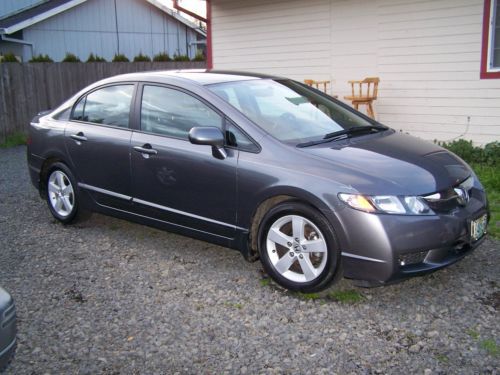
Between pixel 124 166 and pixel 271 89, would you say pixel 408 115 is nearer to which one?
pixel 271 89

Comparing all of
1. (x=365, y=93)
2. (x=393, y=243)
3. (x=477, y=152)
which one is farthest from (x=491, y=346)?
(x=365, y=93)

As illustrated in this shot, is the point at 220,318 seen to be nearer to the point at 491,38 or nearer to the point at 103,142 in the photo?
the point at 103,142

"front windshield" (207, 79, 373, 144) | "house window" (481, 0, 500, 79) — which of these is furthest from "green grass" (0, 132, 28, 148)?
"house window" (481, 0, 500, 79)

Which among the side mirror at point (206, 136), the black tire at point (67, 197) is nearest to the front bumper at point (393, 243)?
the side mirror at point (206, 136)

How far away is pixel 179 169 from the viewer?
185 inches

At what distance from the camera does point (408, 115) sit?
9.34 metres

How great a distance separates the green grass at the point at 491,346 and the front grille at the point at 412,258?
657 mm

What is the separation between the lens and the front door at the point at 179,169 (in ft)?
14.7

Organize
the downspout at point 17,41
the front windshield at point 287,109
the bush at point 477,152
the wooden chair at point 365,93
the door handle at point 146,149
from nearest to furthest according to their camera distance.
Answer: the front windshield at point 287,109
the door handle at point 146,149
the bush at point 477,152
the wooden chair at point 365,93
the downspout at point 17,41

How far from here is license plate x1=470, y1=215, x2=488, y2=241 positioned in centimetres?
406

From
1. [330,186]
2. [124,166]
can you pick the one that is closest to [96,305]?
[124,166]

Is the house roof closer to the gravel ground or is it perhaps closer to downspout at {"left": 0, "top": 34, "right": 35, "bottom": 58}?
downspout at {"left": 0, "top": 34, "right": 35, "bottom": 58}

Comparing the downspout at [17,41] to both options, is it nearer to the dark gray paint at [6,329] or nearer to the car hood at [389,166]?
the car hood at [389,166]

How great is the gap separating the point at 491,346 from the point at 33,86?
13.1 metres
